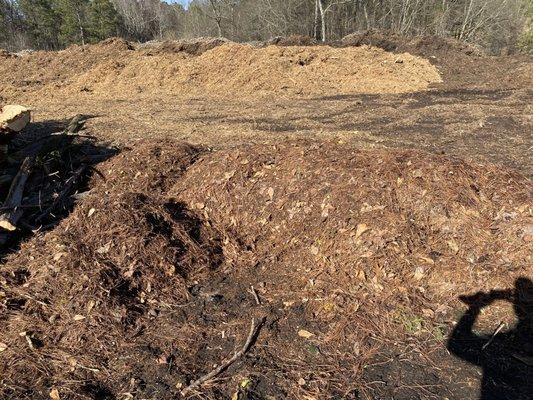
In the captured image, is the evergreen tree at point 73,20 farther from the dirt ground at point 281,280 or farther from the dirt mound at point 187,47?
the dirt ground at point 281,280

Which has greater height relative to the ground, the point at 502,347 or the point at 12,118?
the point at 12,118

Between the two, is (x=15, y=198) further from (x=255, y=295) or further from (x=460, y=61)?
(x=460, y=61)

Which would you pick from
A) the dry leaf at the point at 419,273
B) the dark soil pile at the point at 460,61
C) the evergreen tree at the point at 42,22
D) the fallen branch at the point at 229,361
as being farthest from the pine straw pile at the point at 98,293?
the evergreen tree at the point at 42,22

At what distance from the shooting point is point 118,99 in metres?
12.8

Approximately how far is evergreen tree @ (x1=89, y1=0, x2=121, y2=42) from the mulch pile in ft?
129

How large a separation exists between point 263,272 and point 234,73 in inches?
460

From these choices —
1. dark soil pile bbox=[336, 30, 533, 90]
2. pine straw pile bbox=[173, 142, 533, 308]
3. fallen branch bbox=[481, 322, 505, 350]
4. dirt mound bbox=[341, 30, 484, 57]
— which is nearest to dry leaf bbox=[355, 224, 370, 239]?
pine straw pile bbox=[173, 142, 533, 308]

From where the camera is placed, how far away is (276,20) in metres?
33.1

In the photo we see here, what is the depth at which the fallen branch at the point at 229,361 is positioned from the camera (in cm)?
261

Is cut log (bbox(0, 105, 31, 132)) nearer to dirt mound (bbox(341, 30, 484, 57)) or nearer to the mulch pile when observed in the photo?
the mulch pile

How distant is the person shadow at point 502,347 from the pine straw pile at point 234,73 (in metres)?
10.2

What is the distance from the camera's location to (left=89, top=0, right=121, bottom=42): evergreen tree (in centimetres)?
3694

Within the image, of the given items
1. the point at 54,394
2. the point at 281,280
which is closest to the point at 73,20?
the point at 281,280

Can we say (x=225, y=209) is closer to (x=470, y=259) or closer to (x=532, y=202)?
(x=470, y=259)
